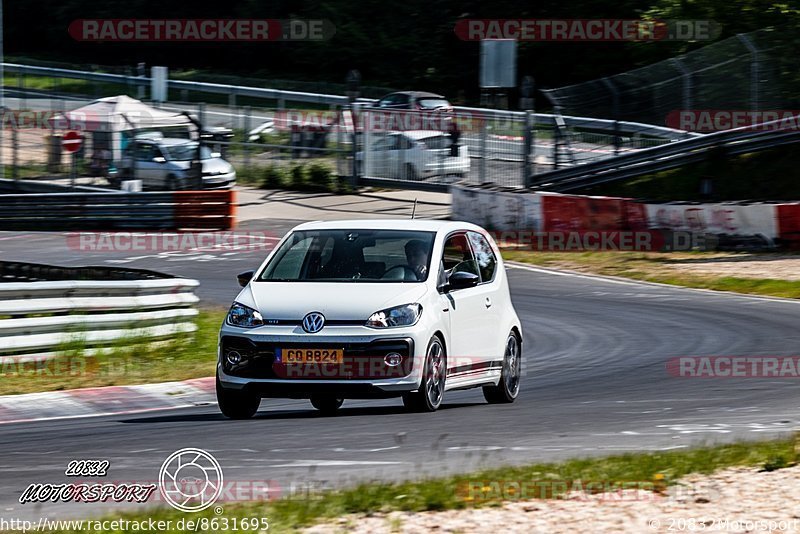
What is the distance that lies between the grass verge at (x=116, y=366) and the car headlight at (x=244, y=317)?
9.24 ft

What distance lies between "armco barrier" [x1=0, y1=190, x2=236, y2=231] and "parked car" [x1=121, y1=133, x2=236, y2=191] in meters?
2.49

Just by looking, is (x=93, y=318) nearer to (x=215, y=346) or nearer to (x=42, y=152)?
(x=215, y=346)

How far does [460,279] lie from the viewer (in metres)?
9.51

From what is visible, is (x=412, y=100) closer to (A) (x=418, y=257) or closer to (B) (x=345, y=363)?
(A) (x=418, y=257)

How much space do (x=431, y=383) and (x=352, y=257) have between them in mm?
1167

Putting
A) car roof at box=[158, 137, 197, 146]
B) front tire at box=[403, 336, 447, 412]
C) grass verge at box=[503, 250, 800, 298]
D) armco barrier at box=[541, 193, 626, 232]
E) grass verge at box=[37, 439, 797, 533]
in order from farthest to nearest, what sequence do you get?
1. car roof at box=[158, 137, 197, 146]
2. armco barrier at box=[541, 193, 626, 232]
3. grass verge at box=[503, 250, 800, 298]
4. front tire at box=[403, 336, 447, 412]
5. grass verge at box=[37, 439, 797, 533]

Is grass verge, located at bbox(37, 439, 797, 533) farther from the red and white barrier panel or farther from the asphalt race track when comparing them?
the red and white barrier panel

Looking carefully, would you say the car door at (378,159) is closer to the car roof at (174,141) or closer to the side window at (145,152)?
the car roof at (174,141)

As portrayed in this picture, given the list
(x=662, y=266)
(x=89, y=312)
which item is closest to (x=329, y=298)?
(x=89, y=312)

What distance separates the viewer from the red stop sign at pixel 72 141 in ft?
98.2

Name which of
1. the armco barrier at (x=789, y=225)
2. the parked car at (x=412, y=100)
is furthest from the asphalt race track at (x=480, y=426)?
the parked car at (x=412, y=100)

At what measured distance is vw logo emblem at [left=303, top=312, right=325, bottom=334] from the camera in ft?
28.8

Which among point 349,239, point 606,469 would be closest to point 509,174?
point 349,239

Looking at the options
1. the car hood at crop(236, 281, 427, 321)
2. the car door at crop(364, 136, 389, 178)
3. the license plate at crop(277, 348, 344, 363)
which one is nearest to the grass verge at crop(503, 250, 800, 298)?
the car door at crop(364, 136, 389, 178)
